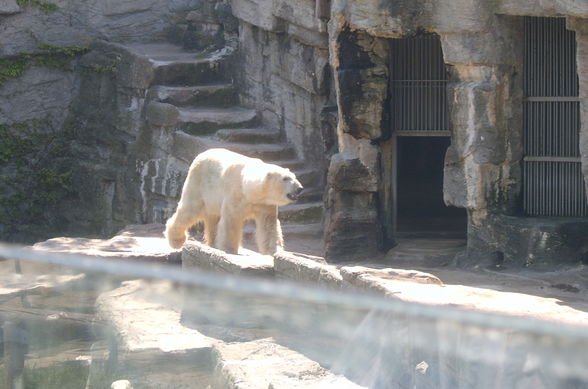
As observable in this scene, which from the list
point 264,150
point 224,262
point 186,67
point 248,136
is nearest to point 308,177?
point 264,150

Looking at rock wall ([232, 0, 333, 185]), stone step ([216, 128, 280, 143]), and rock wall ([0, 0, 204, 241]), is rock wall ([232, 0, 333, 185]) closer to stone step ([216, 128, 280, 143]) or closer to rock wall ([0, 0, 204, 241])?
stone step ([216, 128, 280, 143])

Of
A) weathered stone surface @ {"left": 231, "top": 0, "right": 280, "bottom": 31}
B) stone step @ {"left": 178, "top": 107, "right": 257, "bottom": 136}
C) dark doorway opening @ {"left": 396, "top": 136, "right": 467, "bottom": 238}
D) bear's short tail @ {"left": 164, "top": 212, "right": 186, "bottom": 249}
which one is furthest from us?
stone step @ {"left": 178, "top": 107, "right": 257, "bottom": 136}

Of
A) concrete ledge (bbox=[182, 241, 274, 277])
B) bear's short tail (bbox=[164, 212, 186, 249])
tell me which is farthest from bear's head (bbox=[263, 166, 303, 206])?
bear's short tail (bbox=[164, 212, 186, 249])

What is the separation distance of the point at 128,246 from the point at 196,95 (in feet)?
15.0

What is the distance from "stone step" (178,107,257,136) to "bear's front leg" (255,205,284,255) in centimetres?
467

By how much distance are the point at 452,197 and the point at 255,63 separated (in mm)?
5728

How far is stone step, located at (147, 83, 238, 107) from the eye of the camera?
53.9 ft

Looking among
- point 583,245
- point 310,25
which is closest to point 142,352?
point 583,245

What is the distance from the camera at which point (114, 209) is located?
17.3 metres

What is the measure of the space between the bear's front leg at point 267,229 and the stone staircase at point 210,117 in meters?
2.70

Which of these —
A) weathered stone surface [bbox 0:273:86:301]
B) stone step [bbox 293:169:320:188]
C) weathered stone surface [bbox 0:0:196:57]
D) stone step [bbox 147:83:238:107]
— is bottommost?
weathered stone surface [bbox 0:273:86:301]

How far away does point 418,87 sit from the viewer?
12.7m

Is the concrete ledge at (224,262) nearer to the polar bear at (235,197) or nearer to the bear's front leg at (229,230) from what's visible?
the bear's front leg at (229,230)

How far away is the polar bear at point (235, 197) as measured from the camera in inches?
432
